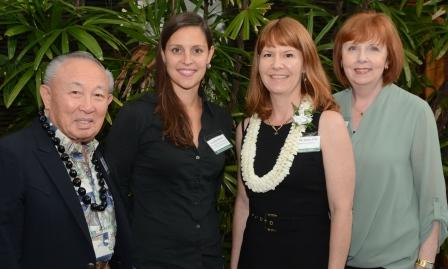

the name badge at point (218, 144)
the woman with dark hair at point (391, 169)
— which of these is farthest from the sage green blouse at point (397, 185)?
the name badge at point (218, 144)

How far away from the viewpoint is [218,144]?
2201 mm

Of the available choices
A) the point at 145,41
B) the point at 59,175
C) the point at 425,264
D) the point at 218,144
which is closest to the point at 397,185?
the point at 425,264

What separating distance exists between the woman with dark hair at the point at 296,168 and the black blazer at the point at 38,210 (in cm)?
75

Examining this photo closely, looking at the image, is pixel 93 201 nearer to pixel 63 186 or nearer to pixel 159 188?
pixel 63 186

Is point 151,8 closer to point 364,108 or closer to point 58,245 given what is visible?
point 364,108

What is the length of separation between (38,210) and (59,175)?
0.39ft

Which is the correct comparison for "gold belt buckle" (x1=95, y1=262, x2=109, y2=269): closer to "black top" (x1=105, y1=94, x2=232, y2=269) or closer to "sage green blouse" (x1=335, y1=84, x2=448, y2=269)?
"black top" (x1=105, y1=94, x2=232, y2=269)

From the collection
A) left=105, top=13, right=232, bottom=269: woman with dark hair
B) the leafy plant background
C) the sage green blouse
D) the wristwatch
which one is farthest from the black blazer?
the wristwatch

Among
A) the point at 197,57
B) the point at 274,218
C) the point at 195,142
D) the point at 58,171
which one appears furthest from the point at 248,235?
the point at 58,171

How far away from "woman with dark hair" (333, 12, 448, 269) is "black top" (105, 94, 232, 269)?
62 cm

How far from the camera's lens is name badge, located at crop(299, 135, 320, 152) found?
2.01 m

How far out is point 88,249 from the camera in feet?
5.27

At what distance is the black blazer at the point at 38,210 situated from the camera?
147 cm

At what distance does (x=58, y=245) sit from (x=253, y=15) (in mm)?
1738
